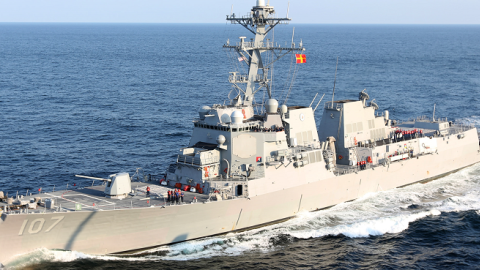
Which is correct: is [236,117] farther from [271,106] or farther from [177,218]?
[177,218]

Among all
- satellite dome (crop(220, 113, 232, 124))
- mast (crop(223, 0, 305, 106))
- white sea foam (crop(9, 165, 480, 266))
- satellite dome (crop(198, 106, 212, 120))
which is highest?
mast (crop(223, 0, 305, 106))

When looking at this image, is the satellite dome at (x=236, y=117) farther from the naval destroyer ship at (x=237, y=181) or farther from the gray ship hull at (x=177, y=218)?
the gray ship hull at (x=177, y=218)

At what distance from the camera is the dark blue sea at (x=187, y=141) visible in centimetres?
2131

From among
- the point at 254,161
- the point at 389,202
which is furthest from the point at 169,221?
the point at 389,202

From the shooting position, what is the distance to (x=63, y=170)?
3103 centimetres

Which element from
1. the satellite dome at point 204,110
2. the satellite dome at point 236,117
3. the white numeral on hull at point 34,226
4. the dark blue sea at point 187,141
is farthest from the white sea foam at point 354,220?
the satellite dome at point 204,110

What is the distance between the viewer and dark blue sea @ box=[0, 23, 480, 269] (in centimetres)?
2131

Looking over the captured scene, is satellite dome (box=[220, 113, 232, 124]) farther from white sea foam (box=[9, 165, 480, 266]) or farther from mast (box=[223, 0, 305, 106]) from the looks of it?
white sea foam (box=[9, 165, 480, 266])

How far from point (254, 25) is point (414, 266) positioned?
49.5ft

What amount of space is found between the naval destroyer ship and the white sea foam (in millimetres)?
430

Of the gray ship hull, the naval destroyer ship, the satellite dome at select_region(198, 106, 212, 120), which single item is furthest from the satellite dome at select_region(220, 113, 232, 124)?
the gray ship hull

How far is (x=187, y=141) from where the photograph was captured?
38.3 metres

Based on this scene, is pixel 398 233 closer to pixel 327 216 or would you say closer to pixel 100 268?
pixel 327 216

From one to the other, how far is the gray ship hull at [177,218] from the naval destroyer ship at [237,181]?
0.04 metres
